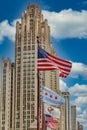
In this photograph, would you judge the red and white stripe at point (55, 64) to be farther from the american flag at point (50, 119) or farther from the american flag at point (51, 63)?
the american flag at point (50, 119)

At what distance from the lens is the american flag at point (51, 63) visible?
47188mm

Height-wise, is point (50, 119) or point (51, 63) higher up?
point (51, 63)

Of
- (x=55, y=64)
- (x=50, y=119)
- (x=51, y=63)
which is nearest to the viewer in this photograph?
(x=50, y=119)

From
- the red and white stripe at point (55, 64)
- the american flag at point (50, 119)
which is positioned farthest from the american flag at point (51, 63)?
the american flag at point (50, 119)

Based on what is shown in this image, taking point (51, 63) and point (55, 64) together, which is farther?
point (55, 64)

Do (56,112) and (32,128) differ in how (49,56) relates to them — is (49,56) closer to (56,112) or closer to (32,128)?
(56,112)

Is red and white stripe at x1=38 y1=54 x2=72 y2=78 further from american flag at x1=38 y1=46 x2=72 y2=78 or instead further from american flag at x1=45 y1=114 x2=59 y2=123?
american flag at x1=45 y1=114 x2=59 y2=123

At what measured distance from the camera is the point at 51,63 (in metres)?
48.1

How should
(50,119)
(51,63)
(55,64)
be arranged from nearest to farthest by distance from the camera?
(50,119) → (51,63) → (55,64)

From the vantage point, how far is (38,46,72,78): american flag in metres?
47.2

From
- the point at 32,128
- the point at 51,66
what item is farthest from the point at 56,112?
the point at 32,128

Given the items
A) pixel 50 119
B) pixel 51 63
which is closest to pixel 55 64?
pixel 51 63

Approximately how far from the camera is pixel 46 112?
1854 inches

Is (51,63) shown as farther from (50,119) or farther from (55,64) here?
(50,119)
